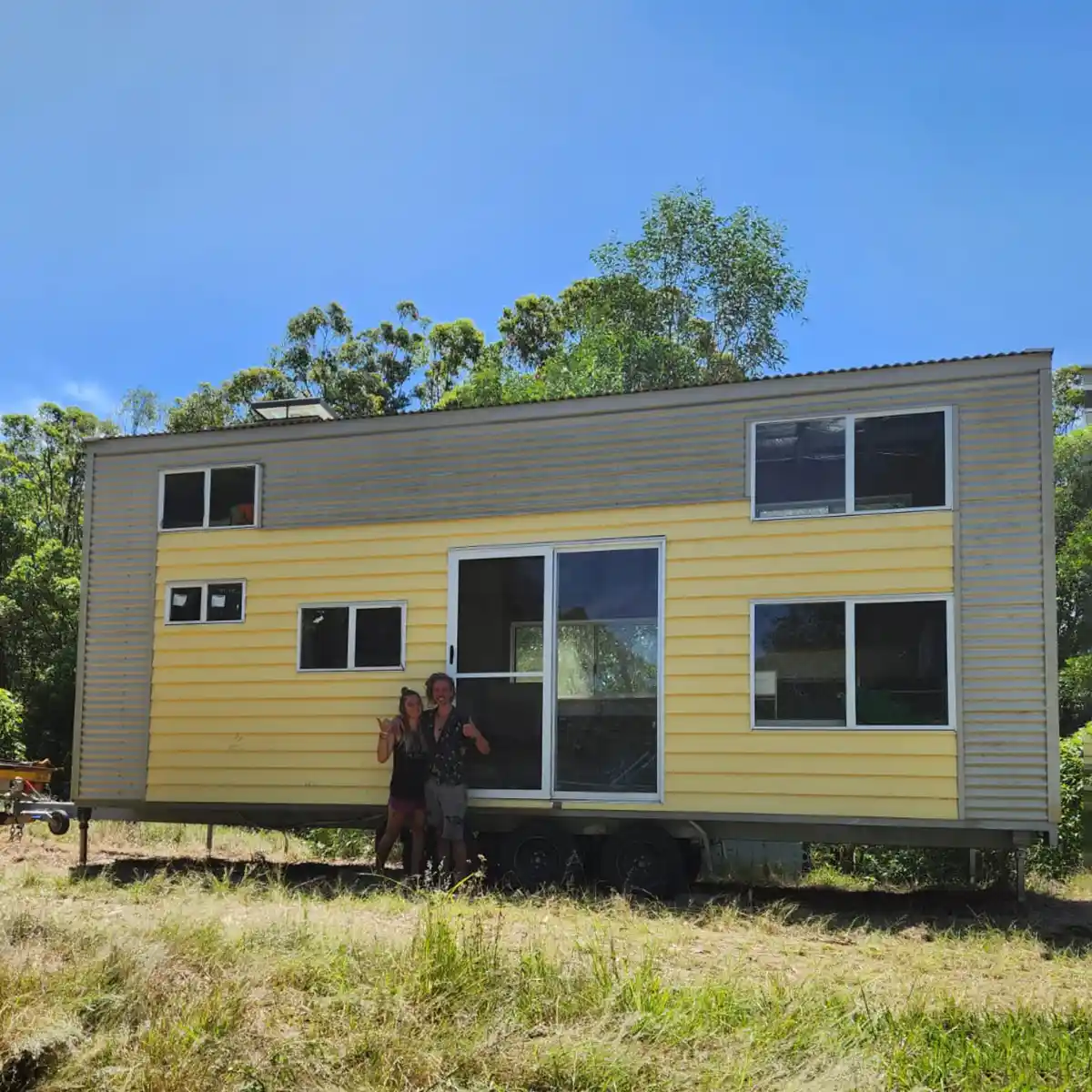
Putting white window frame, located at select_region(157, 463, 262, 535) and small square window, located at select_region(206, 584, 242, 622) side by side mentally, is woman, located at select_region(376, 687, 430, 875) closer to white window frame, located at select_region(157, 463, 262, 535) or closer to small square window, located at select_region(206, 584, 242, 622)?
small square window, located at select_region(206, 584, 242, 622)

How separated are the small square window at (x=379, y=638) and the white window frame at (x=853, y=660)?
307 centimetres

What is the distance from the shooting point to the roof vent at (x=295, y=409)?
522 inches

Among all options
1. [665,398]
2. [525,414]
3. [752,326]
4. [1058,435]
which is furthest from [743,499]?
[1058,435]

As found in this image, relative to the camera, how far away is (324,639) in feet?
37.5

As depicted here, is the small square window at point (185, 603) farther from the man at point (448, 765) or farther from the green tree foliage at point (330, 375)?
the green tree foliage at point (330, 375)

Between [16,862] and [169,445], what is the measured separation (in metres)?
4.21

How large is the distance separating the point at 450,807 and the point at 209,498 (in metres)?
3.76

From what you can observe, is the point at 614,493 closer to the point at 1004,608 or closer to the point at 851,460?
the point at 851,460

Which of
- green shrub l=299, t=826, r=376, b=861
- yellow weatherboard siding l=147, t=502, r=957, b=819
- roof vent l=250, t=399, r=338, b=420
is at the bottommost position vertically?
green shrub l=299, t=826, r=376, b=861

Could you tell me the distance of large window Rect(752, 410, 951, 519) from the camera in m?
9.79

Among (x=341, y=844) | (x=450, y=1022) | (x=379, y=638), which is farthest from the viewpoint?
(x=341, y=844)

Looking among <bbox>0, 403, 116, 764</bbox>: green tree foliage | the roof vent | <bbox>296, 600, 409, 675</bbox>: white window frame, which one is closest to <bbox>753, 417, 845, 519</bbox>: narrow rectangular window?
<bbox>296, 600, 409, 675</bbox>: white window frame

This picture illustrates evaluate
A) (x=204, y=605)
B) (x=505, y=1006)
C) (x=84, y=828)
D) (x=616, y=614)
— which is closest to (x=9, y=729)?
(x=84, y=828)

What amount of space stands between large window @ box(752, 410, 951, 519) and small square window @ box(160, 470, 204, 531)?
17.0 ft
